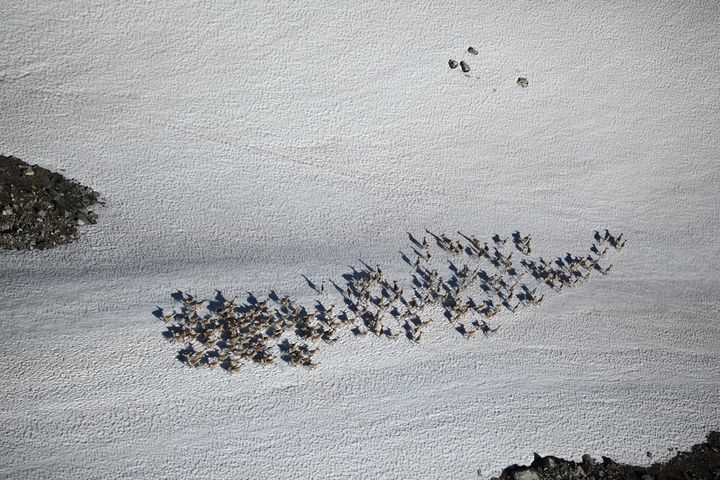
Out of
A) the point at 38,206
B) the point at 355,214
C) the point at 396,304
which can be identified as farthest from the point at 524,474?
the point at 38,206

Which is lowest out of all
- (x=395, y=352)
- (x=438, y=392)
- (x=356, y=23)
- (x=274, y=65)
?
Result: (x=438, y=392)

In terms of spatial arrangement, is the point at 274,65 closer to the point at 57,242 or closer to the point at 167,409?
the point at 57,242

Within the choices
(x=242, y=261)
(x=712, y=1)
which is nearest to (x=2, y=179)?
(x=242, y=261)

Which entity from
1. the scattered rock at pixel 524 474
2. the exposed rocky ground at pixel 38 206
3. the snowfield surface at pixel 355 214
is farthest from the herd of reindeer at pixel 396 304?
the scattered rock at pixel 524 474

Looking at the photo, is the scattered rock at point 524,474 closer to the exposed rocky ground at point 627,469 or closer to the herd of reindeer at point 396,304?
the exposed rocky ground at point 627,469

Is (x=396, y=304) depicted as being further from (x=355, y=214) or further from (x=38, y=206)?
(x=38, y=206)

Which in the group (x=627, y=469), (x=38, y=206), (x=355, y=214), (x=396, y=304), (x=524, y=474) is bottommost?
(x=627, y=469)
